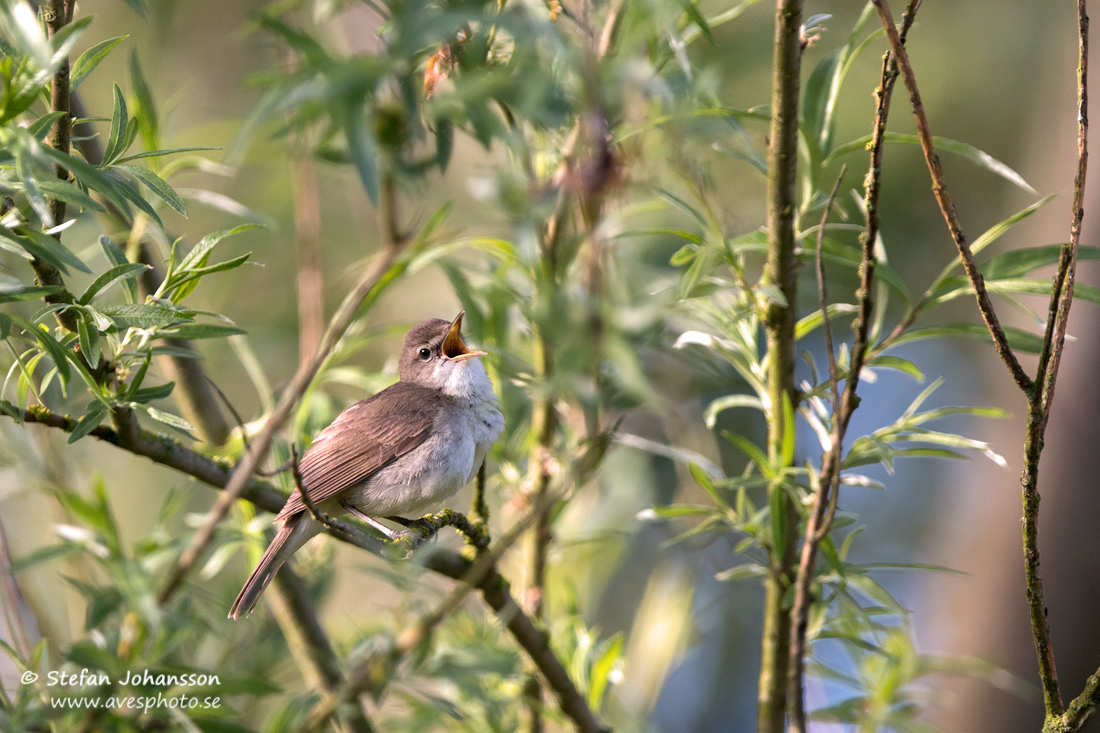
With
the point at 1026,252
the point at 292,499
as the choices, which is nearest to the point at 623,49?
the point at 1026,252

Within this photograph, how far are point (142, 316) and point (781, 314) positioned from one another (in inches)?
59.6

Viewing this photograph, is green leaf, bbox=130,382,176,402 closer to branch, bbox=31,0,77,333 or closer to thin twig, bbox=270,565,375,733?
branch, bbox=31,0,77,333

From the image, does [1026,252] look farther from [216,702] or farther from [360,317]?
[216,702]

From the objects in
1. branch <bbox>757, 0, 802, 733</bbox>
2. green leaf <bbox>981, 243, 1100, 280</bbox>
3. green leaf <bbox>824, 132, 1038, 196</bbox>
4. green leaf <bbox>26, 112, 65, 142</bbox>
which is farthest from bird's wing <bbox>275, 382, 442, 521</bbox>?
green leaf <bbox>981, 243, 1100, 280</bbox>

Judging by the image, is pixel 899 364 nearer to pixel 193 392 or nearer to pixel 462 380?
pixel 462 380

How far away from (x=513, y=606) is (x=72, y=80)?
1605mm

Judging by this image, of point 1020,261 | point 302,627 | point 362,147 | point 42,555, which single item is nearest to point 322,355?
point 362,147

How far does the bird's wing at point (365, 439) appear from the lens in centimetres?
291

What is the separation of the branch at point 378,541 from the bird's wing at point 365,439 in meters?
0.38

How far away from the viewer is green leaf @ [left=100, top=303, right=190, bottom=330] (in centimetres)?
188

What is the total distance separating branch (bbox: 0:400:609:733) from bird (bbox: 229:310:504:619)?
0.38m

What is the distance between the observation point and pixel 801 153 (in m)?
2.50

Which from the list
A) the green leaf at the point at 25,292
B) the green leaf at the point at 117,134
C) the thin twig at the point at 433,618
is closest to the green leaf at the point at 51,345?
the green leaf at the point at 25,292

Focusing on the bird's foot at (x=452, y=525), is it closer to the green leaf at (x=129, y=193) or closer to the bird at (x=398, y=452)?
the bird at (x=398, y=452)
